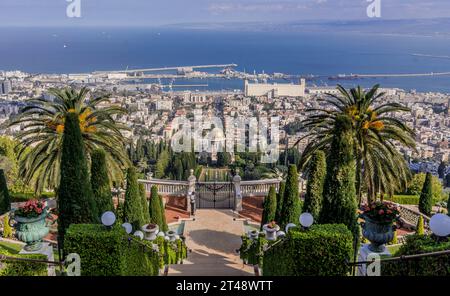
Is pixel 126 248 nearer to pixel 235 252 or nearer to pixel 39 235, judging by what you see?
pixel 39 235

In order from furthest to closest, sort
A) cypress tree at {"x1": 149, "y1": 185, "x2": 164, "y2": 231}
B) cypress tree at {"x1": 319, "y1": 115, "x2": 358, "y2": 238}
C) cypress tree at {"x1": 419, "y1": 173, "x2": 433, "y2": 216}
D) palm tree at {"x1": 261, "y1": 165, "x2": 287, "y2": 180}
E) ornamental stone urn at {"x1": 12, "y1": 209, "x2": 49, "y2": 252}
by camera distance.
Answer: palm tree at {"x1": 261, "y1": 165, "x2": 287, "y2": 180}, cypress tree at {"x1": 419, "y1": 173, "x2": 433, "y2": 216}, cypress tree at {"x1": 149, "y1": 185, "x2": 164, "y2": 231}, cypress tree at {"x1": 319, "y1": 115, "x2": 358, "y2": 238}, ornamental stone urn at {"x1": 12, "y1": 209, "x2": 49, "y2": 252}

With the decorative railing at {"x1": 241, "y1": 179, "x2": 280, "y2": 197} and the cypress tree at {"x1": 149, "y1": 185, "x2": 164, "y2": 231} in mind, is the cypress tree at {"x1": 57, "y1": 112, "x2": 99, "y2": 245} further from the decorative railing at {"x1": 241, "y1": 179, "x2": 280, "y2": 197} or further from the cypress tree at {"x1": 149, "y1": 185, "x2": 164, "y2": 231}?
the decorative railing at {"x1": 241, "y1": 179, "x2": 280, "y2": 197}

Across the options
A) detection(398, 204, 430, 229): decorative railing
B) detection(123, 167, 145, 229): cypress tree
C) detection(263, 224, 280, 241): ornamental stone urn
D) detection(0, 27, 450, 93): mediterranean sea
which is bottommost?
detection(398, 204, 430, 229): decorative railing

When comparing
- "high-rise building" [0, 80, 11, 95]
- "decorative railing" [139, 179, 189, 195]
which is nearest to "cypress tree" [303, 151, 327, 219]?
"decorative railing" [139, 179, 189, 195]

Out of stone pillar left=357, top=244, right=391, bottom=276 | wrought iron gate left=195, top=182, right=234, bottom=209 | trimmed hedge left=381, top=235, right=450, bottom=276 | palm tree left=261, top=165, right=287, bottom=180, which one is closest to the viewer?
trimmed hedge left=381, top=235, right=450, bottom=276

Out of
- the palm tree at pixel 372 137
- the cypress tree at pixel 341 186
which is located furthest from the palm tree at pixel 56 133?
the cypress tree at pixel 341 186
